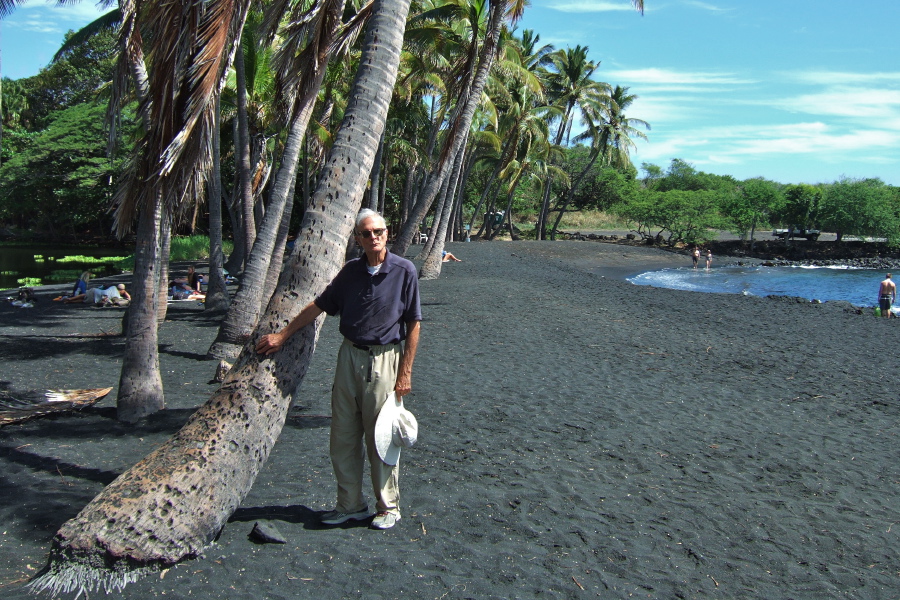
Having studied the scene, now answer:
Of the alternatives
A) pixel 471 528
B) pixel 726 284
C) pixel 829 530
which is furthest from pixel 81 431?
pixel 726 284

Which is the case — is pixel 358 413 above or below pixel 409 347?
below

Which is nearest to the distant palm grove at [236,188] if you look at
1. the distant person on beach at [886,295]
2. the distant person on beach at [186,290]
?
the distant person on beach at [186,290]

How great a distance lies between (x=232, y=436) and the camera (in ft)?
12.5

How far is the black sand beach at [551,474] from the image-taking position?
3.65 metres

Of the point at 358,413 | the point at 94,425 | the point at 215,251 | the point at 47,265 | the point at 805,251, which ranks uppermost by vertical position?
the point at 805,251

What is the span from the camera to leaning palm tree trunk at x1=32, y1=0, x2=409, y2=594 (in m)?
3.37

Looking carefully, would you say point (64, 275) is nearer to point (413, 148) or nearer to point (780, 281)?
point (413, 148)

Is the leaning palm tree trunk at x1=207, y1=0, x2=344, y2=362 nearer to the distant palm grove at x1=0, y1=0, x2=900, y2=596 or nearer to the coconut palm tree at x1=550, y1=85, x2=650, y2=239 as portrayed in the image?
the distant palm grove at x1=0, y1=0, x2=900, y2=596


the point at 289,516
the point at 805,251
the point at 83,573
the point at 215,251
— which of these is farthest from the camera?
the point at 805,251

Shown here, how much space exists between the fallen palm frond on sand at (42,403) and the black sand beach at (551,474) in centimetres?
14

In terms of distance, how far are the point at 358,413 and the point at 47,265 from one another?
33.7 metres

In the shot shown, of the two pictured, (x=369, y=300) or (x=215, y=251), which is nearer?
(x=369, y=300)

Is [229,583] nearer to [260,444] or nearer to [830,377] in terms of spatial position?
[260,444]

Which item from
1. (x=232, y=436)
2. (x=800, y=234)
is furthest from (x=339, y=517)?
(x=800, y=234)
